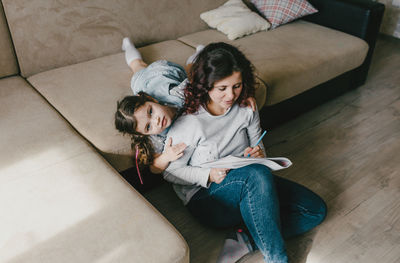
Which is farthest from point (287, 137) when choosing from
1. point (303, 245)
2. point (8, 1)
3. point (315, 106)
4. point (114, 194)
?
point (8, 1)

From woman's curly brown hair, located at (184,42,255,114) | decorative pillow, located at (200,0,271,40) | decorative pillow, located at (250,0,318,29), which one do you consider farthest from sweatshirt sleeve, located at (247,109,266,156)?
decorative pillow, located at (250,0,318,29)

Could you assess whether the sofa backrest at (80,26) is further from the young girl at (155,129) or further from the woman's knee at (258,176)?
the woman's knee at (258,176)

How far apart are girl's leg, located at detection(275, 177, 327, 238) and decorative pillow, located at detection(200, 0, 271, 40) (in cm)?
107

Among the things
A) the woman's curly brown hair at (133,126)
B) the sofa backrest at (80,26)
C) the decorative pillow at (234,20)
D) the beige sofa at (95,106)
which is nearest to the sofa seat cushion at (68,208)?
the beige sofa at (95,106)

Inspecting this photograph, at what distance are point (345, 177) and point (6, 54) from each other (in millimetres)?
1677

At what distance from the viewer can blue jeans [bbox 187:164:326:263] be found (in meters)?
1.16

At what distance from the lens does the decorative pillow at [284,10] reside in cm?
224

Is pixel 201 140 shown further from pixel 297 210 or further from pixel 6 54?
pixel 6 54

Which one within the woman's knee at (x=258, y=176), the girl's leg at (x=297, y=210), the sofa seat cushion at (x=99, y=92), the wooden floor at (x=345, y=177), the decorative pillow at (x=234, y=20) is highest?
the decorative pillow at (x=234, y=20)

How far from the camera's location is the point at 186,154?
49.7 inches

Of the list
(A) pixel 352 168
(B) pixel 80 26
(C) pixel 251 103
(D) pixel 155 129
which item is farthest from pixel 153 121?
(A) pixel 352 168

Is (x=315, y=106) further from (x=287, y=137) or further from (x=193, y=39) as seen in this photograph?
(x=193, y=39)

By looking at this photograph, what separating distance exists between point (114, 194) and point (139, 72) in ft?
2.38

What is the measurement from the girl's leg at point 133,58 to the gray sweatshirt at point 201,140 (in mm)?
→ 566
